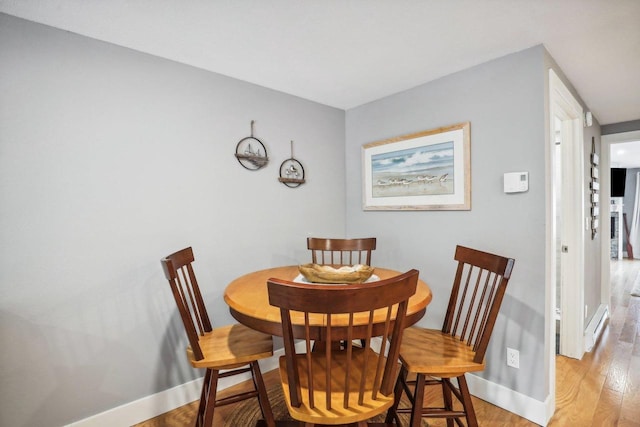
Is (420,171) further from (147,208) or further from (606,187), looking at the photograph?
(606,187)

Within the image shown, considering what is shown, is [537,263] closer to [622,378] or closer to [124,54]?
[622,378]

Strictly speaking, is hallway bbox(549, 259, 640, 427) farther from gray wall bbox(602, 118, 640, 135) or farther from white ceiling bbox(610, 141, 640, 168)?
white ceiling bbox(610, 141, 640, 168)

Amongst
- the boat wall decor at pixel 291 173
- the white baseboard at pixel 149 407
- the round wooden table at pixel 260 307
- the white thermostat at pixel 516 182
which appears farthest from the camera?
the boat wall decor at pixel 291 173

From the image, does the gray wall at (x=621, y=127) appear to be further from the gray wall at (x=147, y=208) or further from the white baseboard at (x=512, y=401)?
the white baseboard at (x=512, y=401)

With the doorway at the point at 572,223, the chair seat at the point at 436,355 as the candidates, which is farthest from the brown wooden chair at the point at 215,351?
the doorway at the point at 572,223

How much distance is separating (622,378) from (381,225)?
6.93 feet

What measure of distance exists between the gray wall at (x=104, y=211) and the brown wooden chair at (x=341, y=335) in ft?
3.91

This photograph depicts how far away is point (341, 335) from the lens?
1.20m

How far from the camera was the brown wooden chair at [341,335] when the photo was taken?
1013mm

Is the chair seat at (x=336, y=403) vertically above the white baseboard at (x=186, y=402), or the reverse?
the chair seat at (x=336, y=403)

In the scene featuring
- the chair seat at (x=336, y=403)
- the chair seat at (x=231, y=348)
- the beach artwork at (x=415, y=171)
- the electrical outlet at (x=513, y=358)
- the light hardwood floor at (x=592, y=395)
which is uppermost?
the beach artwork at (x=415, y=171)

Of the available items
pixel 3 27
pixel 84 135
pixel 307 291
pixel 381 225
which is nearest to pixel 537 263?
pixel 381 225

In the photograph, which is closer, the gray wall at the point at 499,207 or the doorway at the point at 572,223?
the gray wall at the point at 499,207

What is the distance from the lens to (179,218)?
2.09 metres
